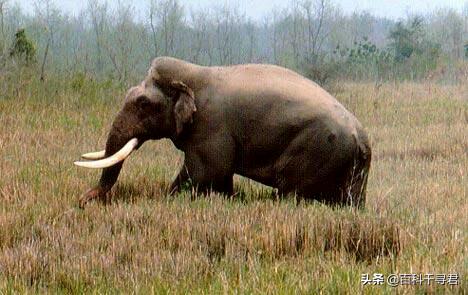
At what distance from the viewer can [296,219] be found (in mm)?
4242

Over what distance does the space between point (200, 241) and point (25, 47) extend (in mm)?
9974

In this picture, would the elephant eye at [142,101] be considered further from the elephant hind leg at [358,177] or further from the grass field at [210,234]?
the elephant hind leg at [358,177]

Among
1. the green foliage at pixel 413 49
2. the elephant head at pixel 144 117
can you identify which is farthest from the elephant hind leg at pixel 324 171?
the green foliage at pixel 413 49

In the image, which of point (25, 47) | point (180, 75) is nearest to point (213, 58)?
point (25, 47)

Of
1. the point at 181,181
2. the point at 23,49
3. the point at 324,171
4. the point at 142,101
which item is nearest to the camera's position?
the point at 324,171

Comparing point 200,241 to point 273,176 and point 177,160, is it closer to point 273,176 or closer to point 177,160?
point 273,176

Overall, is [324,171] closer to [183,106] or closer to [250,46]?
[183,106]

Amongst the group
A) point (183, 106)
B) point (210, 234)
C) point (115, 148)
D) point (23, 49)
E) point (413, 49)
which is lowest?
point (413, 49)

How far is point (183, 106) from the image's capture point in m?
5.15

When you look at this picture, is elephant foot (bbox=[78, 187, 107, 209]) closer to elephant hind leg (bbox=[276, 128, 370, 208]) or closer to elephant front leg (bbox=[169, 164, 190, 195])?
elephant front leg (bbox=[169, 164, 190, 195])

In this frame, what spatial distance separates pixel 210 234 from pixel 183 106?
4.32 feet

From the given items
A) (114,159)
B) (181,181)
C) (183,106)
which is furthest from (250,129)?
(114,159)

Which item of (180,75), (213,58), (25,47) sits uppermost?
(180,75)

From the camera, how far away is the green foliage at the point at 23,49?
42.8 ft
